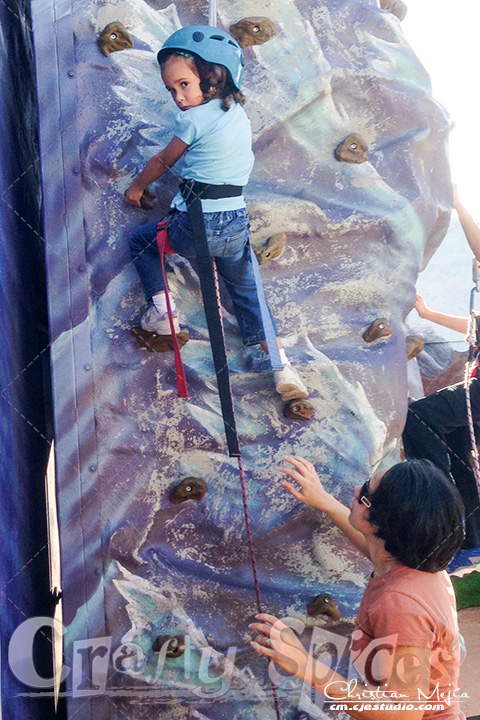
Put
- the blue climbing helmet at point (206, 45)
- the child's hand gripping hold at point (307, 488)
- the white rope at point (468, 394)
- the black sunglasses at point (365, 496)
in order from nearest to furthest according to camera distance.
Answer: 1. the black sunglasses at point (365, 496)
2. the blue climbing helmet at point (206, 45)
3. the child's hand gripping hold at point (307, 488)
4. the white rope at point (468, 394)

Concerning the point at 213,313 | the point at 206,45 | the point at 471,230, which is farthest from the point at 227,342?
the point at 471,230

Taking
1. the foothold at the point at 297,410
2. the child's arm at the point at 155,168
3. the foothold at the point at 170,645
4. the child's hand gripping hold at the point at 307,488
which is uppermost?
the child's arm at the point at 155,168

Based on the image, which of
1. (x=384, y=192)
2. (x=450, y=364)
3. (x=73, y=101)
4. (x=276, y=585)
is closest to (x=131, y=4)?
(x=73, y=101)

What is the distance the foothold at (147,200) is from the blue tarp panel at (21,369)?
39 cm

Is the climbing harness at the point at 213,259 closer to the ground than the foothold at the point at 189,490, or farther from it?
farther from it

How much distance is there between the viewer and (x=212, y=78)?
1722 millimetres

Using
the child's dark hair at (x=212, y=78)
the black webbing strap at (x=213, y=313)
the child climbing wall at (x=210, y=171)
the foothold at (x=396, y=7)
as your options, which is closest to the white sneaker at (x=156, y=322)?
the child climbing wall at (x=210, y=171)

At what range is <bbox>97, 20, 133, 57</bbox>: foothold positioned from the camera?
1908mm

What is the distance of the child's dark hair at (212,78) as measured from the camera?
1711 mm

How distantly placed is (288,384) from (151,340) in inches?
15.4

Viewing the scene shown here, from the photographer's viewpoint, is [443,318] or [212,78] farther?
[443,318]

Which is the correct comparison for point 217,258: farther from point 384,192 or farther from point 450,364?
point 450,364

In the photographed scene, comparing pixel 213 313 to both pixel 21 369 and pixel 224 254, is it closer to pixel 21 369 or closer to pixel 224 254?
pixel 224 254

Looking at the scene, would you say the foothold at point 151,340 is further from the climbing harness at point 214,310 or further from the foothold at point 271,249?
the foothold at point 271,249
